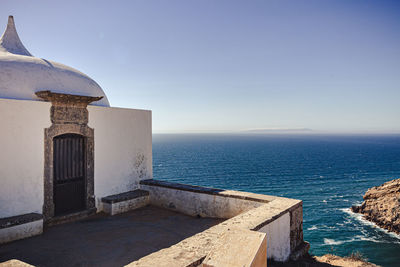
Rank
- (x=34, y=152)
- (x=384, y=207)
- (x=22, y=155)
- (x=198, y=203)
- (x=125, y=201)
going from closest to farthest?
(x=22, y=155) → (x=34, y=152) → (x=198, y=203) → (x=125, y=201) → (x=384, y=207)

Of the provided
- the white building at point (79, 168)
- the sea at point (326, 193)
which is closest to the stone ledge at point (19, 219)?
the white building at point (79, 168)

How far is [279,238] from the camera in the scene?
463 centimetres

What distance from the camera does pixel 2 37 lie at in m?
7.76

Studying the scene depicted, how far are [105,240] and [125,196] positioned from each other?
2046 millimetres

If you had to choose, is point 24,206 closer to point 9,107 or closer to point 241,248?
point 9,107

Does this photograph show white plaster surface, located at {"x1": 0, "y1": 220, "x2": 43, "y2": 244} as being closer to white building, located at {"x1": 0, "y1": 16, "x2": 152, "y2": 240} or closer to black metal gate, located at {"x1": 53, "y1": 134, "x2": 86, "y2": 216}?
white building, located at {"x1": 0, "y1": 16, "x2": 152, "y2": 240}

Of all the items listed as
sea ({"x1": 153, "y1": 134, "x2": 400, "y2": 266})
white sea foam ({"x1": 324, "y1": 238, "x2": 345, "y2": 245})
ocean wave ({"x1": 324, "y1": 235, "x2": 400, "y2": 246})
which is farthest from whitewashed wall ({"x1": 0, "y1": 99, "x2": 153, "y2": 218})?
ocean wave ({"x1": 324, "y1": 235, "x2": 400, "y2": 246})

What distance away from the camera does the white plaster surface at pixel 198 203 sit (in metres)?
6.00

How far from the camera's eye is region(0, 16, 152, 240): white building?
5.35 metres

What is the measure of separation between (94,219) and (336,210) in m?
24.4

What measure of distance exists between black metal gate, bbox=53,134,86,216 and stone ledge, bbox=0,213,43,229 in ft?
2.60

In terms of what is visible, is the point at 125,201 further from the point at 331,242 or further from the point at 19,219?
the point at 331,242

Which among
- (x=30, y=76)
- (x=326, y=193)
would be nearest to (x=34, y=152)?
(x=30, y=76)

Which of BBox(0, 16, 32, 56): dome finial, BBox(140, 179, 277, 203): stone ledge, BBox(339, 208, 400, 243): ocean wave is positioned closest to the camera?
BBox(140, 179, 277, 203): stone ledge
